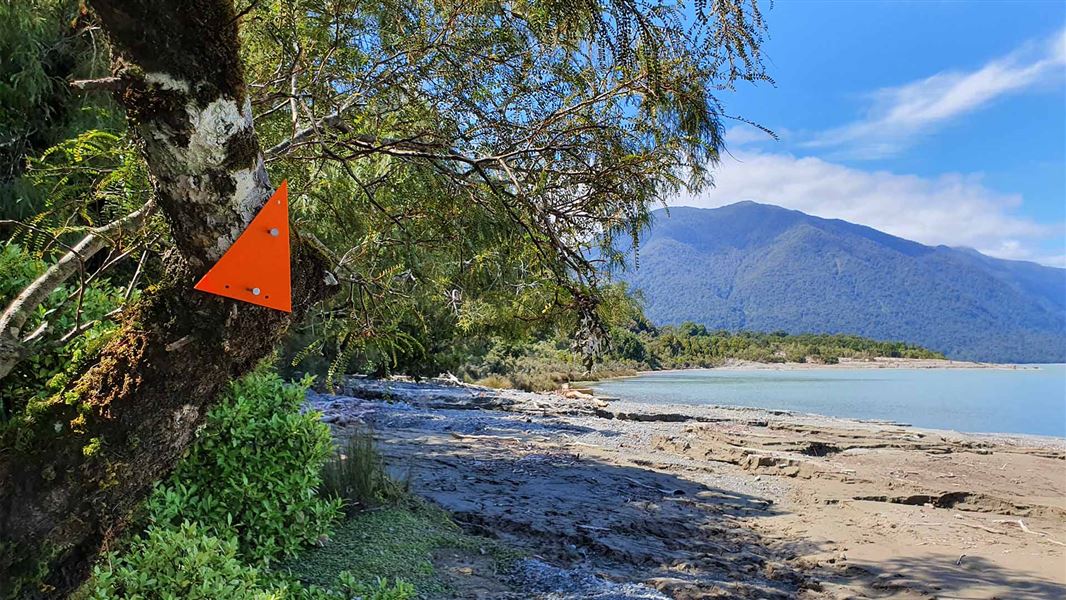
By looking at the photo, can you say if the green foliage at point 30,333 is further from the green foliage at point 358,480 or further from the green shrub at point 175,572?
the green foliage at point 358,480

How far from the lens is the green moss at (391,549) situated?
357cm

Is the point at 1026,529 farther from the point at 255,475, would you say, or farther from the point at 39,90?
the point at 39,90

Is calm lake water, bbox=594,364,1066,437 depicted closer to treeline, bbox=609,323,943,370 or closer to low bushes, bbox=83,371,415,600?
treeline, bbox=609,323,943,370

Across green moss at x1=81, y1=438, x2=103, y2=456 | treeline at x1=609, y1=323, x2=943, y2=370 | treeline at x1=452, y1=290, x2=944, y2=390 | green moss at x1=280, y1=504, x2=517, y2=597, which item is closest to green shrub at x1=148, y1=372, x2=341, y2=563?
green moss at x1=280, y1=504, x2=517, y2=597

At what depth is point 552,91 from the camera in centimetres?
316

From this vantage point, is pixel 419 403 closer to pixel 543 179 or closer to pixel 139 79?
pixel 543 179

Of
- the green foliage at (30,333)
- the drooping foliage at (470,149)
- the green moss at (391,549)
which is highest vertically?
the drooping foliage at (470,149)

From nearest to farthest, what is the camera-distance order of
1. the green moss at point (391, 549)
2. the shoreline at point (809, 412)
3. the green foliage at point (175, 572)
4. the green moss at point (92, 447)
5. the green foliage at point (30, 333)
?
the green moss at point (92, 447)
the green foliage at point (175, 572)
the green foliage at point (30, 333)
the green moss at point (391, 549)
the shoreline at point (809, 412)

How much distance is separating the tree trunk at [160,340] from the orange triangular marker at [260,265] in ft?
0.18

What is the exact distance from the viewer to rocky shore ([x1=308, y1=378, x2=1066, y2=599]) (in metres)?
4.90

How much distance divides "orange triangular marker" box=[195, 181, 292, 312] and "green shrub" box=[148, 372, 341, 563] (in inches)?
64.1

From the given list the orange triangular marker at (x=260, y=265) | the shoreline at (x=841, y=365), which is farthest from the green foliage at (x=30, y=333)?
the shoreline at (x=841, y=365)

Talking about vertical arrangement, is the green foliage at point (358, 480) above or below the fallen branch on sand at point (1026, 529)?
above

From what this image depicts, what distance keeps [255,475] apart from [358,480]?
1.54 metres
